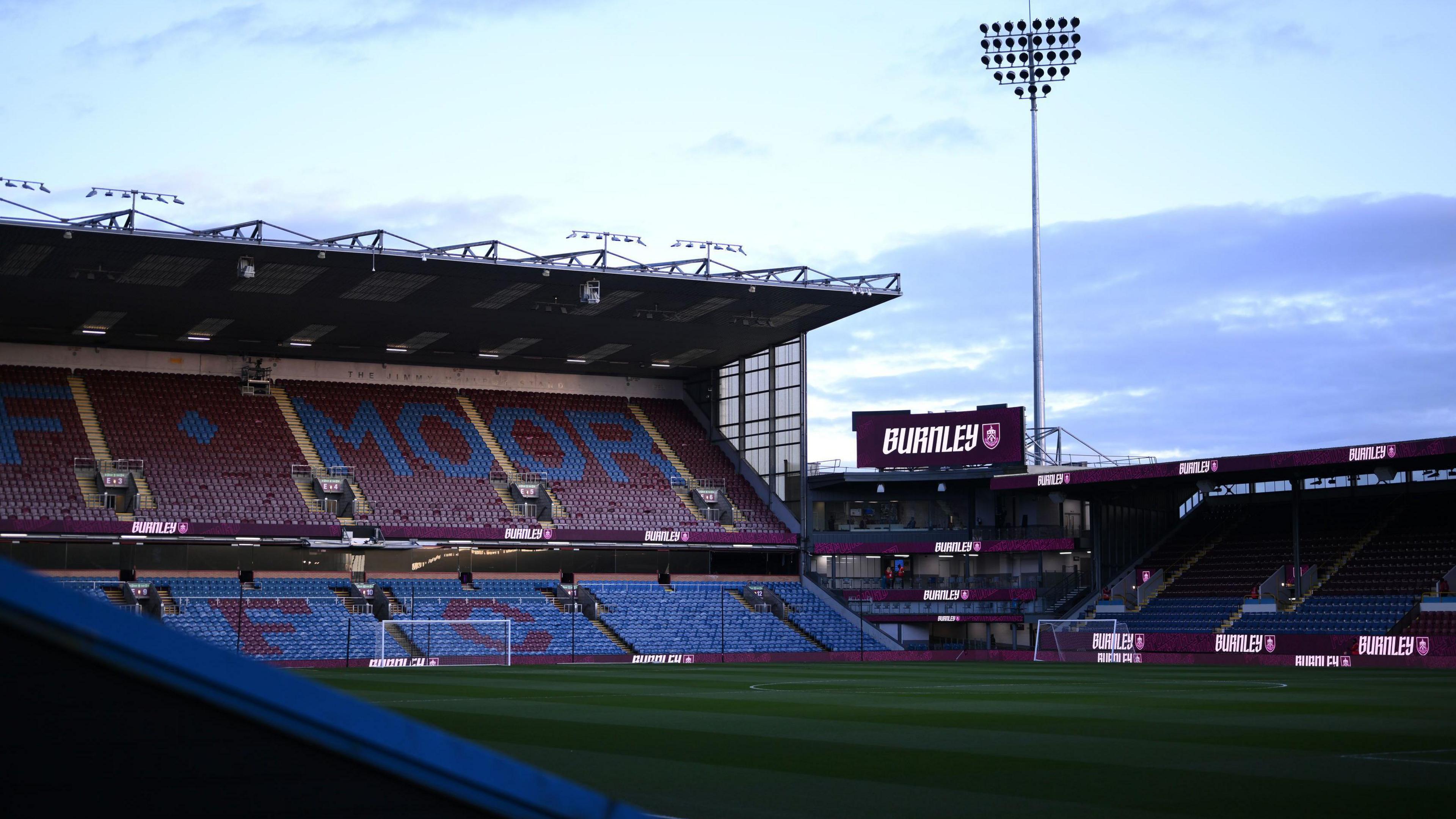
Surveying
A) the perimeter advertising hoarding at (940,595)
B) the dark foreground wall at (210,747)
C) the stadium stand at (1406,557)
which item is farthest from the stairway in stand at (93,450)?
the dark foreground wall at (210,747)

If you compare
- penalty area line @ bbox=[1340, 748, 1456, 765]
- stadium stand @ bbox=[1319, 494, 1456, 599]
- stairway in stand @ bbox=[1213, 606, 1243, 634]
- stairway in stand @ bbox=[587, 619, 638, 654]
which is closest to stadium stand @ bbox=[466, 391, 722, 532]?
stairway in stand @ bbox=[587, 619, 638, 654]

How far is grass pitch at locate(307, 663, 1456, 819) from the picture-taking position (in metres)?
12.2

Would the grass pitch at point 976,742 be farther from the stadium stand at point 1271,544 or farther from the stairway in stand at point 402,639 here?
the stadium stand at point 1271,544

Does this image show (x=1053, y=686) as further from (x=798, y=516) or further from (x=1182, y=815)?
(x=798, y=516)

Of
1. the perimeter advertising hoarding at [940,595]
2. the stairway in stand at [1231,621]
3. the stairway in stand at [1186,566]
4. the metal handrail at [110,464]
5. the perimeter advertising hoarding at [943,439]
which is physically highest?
the perimeter advertising hoarding at [943,439]

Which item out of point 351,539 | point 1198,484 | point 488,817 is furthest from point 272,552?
point 488,817

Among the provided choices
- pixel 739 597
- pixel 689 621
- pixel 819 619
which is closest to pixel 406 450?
pixel 689 621

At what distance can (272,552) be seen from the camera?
191 ft

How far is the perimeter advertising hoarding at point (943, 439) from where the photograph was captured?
209 feet

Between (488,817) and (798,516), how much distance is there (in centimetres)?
6507

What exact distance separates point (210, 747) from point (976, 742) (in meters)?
16.4

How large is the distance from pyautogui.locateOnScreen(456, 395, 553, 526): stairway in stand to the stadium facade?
20 cm

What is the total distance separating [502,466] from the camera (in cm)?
6594

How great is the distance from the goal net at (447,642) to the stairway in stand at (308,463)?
6862mm
